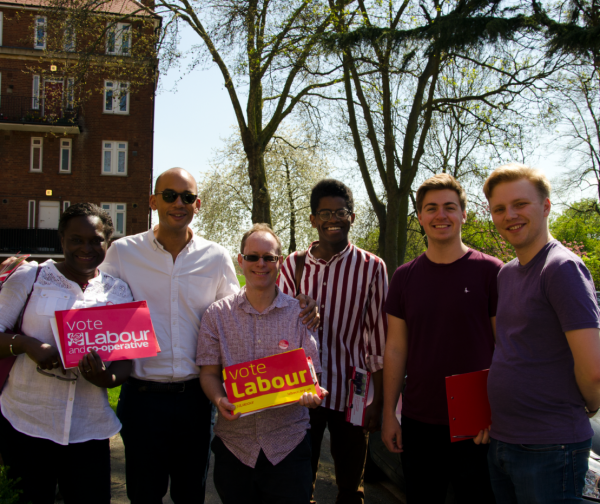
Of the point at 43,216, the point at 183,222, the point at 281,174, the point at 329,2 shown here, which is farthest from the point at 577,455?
the point at 281,174

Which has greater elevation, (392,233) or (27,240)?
(392,233)

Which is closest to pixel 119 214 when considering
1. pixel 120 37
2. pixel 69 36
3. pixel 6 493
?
pixel 120 37

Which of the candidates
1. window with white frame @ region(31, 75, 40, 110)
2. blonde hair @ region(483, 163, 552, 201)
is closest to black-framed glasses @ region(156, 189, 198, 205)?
blonde hair @ region(483, 163, 552, 201)

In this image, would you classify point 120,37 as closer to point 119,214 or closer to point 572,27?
point 572,27

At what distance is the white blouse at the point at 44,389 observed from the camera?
2.67 m

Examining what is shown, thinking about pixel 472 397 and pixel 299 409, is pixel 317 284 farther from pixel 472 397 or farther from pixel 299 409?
pixel 472 397

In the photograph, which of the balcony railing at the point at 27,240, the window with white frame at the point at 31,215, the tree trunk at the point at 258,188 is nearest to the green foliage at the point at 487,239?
the tree trunk at the point at 258,188

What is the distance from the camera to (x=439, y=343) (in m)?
2.75

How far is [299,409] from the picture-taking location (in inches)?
113

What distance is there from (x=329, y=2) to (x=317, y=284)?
33.4 ft

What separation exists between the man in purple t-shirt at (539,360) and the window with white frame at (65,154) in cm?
2844

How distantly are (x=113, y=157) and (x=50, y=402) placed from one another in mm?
26465

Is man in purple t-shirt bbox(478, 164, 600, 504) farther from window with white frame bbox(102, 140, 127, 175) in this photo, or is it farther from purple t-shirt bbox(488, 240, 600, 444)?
window with white frame bbox(102, 140, 127, 175)

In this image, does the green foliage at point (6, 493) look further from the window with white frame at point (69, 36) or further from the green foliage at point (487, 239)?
the green foliage at point (487, 239)
